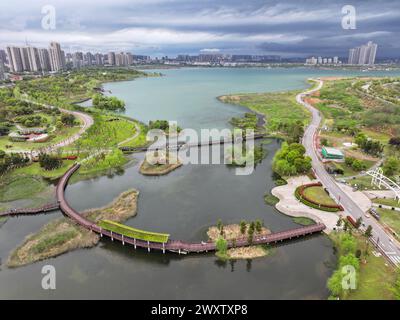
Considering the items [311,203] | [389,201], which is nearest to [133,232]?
[311,203]

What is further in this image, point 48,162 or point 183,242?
point 48,162

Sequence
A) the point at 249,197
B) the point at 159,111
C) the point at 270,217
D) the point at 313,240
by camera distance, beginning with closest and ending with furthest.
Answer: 1. the point at 313,240
2. the point at 270,217
3. the point at 249,197
4. the point at 159,111

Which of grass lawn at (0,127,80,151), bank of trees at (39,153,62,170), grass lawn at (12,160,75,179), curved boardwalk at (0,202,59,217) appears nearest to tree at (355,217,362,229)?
curved boardwalk at (0,202,59,217)

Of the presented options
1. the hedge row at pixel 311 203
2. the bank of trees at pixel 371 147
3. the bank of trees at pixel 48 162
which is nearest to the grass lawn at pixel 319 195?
the hedge row at pixel 311 203

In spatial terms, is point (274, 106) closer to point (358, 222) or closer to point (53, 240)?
point (358, 222)
